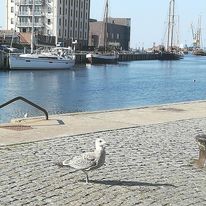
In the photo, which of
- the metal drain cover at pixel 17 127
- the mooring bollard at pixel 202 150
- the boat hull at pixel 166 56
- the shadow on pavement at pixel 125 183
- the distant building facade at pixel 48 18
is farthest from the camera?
the boat hull at pixel 166 56

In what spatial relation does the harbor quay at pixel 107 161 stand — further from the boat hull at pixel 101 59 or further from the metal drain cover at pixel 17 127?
the boat hull at pixel 101 59

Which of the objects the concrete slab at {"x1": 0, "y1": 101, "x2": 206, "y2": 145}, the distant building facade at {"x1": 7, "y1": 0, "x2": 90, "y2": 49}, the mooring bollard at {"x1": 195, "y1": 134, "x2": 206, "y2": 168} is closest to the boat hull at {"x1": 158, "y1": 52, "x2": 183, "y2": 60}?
the distant building facade at {"x1": 7, "y1": 0, "x2": 90, "y2": 49}

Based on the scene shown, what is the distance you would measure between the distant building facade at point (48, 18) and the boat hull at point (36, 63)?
4531 centimetres

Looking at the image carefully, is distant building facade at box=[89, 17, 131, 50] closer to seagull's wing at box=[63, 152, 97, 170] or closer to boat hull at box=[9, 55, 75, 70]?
boat hull at box=[9, 55, 75, 70]

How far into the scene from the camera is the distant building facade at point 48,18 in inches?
5153

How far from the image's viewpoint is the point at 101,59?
109 m

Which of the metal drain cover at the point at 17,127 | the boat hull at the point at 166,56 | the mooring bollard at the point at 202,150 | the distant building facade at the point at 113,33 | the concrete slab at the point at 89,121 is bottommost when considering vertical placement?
the boat hull at the point at 166,56

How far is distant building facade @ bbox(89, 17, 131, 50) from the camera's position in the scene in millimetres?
155250

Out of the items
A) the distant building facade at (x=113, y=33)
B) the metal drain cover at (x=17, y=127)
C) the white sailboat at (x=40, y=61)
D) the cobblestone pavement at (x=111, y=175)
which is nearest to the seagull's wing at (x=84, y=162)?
the cobblestone pavement at (x=111, y=175)

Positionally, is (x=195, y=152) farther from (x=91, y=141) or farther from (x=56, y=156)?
(x=56, y=156)

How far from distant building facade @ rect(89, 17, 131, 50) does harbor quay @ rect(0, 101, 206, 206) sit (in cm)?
12844

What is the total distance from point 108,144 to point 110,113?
504 centimetres

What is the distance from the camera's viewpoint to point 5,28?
140625mm

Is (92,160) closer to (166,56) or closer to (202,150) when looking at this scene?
(202,150)
